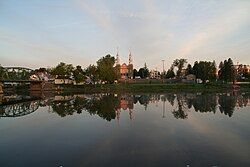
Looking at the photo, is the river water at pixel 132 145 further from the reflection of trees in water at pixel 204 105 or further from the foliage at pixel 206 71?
the foliage at pixel 206 71

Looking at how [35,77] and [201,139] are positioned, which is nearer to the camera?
[201,139]

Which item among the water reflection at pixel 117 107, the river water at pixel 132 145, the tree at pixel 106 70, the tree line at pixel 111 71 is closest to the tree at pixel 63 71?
the tree line at pixel 111 71

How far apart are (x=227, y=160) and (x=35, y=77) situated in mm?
127305

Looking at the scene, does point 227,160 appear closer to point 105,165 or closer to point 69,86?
point 105,165

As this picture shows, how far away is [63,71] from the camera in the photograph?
119000mm

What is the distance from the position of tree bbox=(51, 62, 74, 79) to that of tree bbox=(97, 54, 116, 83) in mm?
19534

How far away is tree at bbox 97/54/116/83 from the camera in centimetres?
10156

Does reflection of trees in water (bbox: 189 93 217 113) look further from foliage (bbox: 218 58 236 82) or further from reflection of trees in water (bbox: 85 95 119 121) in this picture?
foliage (bbox: 218 58 236 82)

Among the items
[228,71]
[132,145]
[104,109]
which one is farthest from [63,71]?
[132,145]

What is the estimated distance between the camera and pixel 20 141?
17.1 m

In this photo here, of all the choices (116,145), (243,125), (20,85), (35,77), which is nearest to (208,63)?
(35,77)

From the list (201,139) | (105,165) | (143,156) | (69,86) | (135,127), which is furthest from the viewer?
(69,86)

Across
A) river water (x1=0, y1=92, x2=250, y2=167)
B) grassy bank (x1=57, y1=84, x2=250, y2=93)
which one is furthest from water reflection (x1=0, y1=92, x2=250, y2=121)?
grassy bank (x1=57, y1=84, x2=250, y2=93)

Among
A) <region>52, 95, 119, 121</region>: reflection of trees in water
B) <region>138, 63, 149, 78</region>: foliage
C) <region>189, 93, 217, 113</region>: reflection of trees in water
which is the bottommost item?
<region>52, 95, 119, 121</region>: reflection of trees in water
